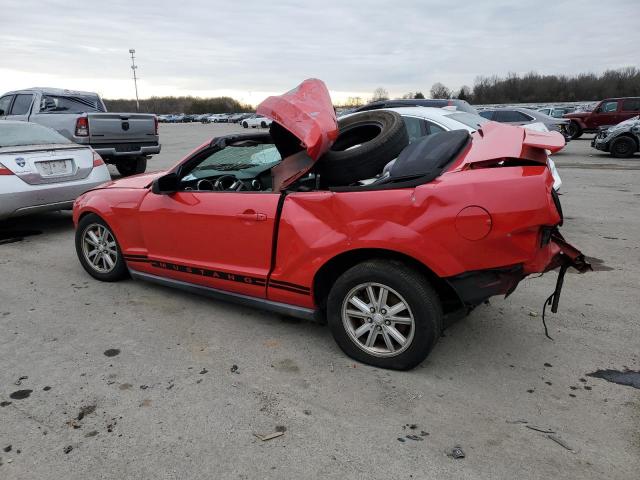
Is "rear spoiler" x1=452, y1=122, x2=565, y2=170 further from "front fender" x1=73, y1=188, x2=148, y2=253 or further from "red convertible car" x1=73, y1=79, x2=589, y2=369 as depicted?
"front fender" x1=73, y1=188, x2=148, y2=253

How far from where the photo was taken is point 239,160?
434 cm

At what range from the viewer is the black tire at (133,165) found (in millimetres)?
11656

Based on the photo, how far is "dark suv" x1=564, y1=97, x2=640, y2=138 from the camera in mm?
19938

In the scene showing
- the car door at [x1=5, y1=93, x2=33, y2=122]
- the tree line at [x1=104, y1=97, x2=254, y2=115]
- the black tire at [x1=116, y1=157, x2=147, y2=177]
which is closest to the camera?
the car door at [x1=5, y1=93, x2=33, y2=122]

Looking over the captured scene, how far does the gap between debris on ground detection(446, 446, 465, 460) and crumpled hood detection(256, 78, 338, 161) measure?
1901 millimetres

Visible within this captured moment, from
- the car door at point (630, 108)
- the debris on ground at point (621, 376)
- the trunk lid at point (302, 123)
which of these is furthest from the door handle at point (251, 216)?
the car door at point (630, 108)

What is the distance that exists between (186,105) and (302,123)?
127286 mm

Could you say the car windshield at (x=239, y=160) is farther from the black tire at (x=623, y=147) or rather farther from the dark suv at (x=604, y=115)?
the dark suv at (x=604, y=115)

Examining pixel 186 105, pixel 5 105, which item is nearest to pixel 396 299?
pixel 5 105

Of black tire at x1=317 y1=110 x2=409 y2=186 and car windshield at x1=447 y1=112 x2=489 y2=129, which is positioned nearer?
black tire at x1=317 y1=110 x2=409 y2=186

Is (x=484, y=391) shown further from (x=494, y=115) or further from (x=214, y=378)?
(x=494, y=115)

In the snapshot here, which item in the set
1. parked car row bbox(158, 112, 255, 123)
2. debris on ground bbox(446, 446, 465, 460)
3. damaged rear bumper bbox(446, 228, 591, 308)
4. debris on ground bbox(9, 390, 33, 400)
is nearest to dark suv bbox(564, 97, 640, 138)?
damaged rear bumper bbox(446, 228, 591, 308)

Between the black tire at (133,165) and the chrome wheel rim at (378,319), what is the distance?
9664mm

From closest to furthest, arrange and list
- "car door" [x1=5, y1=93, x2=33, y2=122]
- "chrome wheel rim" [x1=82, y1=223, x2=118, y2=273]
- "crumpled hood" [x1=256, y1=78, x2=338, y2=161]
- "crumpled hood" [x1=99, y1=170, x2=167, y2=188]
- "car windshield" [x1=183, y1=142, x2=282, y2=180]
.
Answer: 1. "crumpled hood" [x1=256, y1=78, x2=338, y2=161]
2. "car windshield" [x1=183, y1=142, x2=282, y2=180]
3. "crumpled hood" [x1=99, y1=170, x2=167, y2=188]
4. "chrome wheel rim" [x1=82, y1=223, x2=118, y2=273]
5. "car door" [x1=5, y1=93, x2=33, y2=122]
